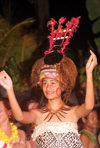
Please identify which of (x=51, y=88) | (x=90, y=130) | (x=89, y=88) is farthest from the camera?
(x=90, y=130)

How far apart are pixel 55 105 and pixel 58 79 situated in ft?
0.62

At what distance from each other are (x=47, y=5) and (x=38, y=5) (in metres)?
0.11

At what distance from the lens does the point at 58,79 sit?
204cm

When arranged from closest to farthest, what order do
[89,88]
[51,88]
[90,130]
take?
[89,88] → [51,88] → [90,130]

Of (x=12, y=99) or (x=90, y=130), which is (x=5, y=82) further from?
(x=90, y=130)

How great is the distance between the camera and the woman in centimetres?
196

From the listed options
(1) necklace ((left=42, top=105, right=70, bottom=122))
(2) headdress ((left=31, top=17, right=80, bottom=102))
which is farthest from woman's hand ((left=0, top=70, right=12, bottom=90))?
(1) necklace ((left=42, top=105, right=70, bottom=122))

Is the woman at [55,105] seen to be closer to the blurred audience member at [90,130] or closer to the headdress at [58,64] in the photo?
the headdress at [58,64]

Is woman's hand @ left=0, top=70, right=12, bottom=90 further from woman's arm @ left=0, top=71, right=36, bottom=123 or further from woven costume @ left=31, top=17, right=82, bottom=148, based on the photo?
woven costume @ left=31, top=17, right=82, bottom=148

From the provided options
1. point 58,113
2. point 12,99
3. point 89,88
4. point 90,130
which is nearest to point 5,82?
point 12,99

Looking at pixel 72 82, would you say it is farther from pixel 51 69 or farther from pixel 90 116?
pixel 90 116

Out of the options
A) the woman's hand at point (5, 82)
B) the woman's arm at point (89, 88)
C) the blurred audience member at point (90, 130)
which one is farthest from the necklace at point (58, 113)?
the blurred audience member at point (90, 130)

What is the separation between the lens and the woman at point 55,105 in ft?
6.42

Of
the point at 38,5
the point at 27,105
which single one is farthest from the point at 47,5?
the point at 27,105
